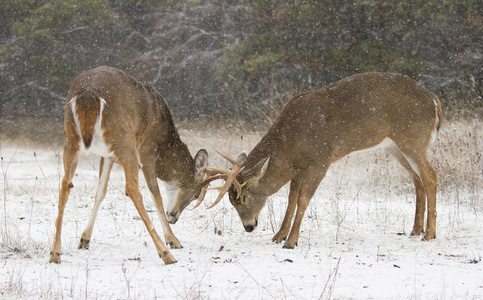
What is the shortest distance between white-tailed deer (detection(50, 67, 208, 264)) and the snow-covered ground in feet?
1.37

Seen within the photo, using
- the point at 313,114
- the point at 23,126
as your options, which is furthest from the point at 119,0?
the point at 313,114

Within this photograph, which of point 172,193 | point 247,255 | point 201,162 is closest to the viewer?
point 247,255

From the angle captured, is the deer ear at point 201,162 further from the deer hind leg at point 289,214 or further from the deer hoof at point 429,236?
the deer hoof at point 429,236

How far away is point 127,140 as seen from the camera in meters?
5.18

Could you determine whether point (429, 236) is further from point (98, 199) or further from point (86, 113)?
point (86, 113)

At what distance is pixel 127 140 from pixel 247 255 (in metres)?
1.66

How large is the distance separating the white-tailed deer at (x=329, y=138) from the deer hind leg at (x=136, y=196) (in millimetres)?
1338

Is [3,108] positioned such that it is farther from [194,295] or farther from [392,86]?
[194,295]

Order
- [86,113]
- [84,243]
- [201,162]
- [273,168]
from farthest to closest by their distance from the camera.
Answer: [201,162], [273,168], [84,243], [86,113]

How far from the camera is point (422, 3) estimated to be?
612 inches

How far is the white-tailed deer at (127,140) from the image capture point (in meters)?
5.01

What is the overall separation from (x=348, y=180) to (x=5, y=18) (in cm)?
1658

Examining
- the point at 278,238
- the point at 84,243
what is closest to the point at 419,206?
the point at 278,238

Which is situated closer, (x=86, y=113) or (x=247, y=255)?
(x=86, y=113)
